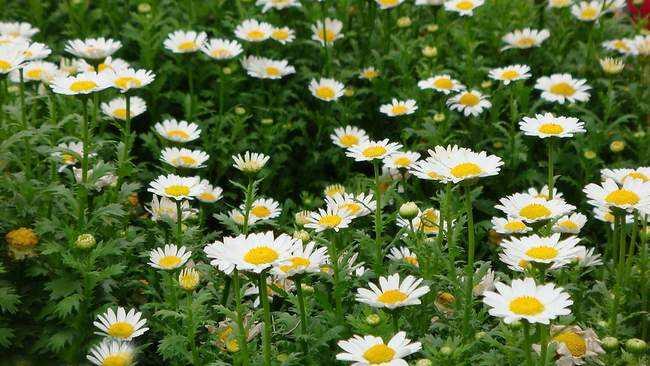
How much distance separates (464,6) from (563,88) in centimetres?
70

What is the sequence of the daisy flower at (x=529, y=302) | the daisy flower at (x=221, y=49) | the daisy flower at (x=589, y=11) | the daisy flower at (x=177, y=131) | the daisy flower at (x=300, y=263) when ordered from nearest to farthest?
the daisy flower at (x=529, y=302)
the daisy flower at (x=300, y=263)
the daisy flower at (x=177, y=131)
the daisy flower at (x=221, y=49)
the daisy flower at (x=589, y=11)

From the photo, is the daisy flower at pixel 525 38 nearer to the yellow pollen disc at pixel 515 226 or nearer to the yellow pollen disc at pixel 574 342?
the yellow pollen disc at pixel 515 226

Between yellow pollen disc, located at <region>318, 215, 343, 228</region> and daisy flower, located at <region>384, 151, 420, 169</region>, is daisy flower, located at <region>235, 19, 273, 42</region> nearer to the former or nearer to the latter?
daisy flower, located at <region>384, 151, 420, 169</region>

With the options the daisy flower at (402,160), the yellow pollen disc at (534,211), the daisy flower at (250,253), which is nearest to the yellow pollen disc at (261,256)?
the daisy flower at (250,253)

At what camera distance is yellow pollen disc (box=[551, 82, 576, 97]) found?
4.54 metres

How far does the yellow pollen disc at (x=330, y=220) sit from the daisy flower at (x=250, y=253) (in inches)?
11.7

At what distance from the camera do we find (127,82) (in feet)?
12.1

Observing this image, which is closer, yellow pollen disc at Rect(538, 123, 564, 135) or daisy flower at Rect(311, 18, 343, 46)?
yellow pollen disc at Rect(538, 123, 564, 135)

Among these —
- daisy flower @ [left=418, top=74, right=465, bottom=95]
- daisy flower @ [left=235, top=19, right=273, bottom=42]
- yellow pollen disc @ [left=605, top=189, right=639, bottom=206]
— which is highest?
daisy flower @ [left=235, top=19, right=273, bottom=42]

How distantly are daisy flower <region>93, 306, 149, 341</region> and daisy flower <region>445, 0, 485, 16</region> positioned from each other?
2.56 metres

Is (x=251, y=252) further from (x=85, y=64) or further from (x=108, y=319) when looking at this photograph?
(x=85, y=64)

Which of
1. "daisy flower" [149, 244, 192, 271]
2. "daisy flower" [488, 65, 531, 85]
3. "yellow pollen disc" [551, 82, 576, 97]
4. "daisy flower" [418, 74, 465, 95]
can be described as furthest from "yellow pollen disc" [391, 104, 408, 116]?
"daisy flower" [149, 244, 192, 271]

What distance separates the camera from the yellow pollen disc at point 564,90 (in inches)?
179

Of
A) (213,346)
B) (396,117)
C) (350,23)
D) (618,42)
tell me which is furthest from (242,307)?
(618,42)
